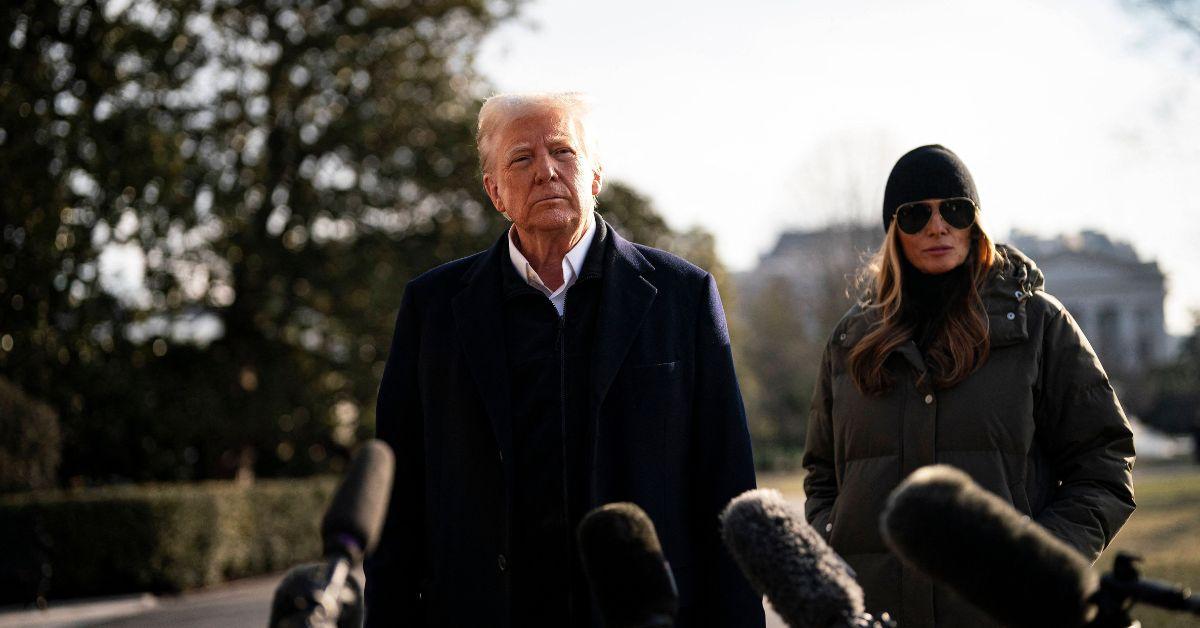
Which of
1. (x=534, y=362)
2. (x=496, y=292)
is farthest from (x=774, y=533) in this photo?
(x=496, y=292)

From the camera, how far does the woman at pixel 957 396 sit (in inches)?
129

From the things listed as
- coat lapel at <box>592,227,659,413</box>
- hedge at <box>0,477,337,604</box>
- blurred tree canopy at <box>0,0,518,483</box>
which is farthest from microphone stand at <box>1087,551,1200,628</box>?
blurred tree canopy at <box>0,0,518,483</box>

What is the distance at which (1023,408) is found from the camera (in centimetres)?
330

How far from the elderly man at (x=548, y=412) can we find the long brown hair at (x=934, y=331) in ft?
1.35

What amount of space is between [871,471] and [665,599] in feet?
5.02

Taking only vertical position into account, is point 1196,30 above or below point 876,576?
above

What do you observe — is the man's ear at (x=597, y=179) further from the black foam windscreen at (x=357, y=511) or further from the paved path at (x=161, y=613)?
the paved path at (x=161, y=613)

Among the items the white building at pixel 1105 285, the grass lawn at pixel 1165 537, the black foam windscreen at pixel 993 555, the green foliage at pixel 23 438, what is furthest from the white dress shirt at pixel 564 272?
the white building at pixel 1105 285

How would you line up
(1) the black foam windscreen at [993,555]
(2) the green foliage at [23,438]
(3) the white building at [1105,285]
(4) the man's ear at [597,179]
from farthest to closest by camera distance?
(3) the white building at [1105,285], (2) the green foliage at [23,438], (4) the man's ear at [597,179], (1) the black foam windscreen at [993,555]

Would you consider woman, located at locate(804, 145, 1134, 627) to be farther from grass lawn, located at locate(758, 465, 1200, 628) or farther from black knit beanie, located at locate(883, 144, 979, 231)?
grass lawn, located at locate(758, 465, 1200, 628)

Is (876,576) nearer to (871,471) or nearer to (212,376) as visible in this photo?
(871,471)

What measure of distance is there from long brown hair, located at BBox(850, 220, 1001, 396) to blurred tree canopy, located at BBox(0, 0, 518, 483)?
1785 cm

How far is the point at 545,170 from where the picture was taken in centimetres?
337

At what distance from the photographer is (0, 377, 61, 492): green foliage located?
16766 mm
